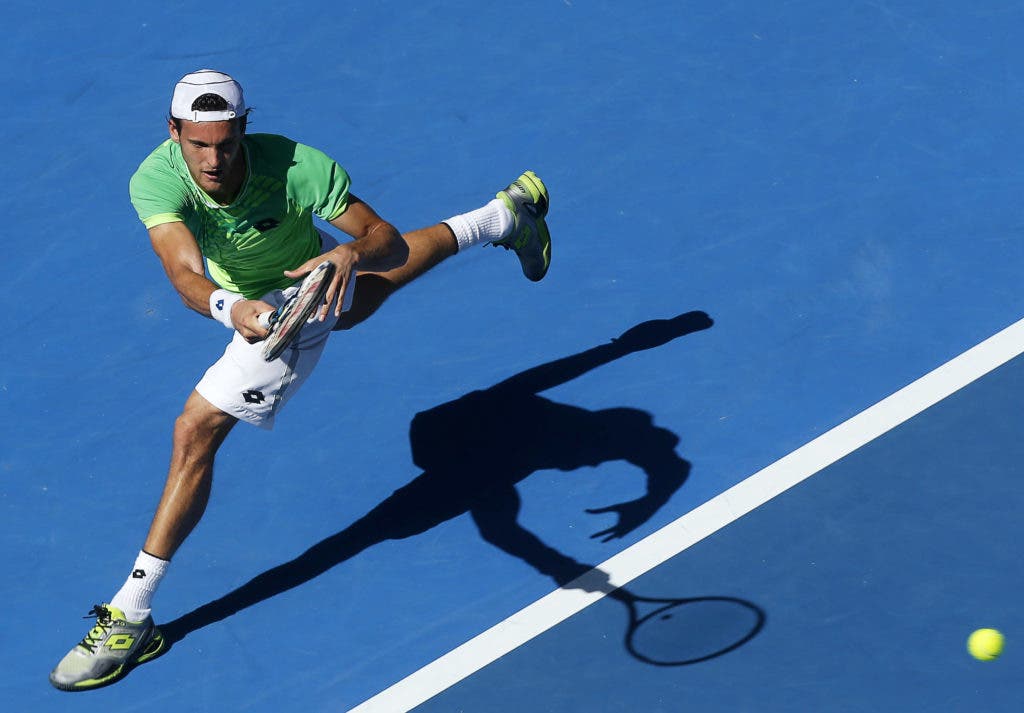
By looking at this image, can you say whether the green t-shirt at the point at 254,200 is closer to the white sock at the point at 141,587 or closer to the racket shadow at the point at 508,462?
the white sock at the point at 141,587

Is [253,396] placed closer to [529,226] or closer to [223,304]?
[223,304]

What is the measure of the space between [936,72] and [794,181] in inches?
49.6

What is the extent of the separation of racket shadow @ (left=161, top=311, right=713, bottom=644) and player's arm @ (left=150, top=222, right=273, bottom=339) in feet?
5.09

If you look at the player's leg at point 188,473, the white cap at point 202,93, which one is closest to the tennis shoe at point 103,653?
the player's leg at point 188,473

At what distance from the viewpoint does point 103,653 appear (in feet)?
22.9

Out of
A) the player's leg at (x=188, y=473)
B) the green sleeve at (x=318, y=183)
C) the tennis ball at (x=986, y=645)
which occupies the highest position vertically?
the green sleeve at (x=318, y=183)

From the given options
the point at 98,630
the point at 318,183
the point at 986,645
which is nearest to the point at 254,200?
the point at 318,183

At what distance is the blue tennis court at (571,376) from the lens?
7047 millimetres

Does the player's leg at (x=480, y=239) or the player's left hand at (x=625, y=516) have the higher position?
the player's leg at (x=480, y=239)

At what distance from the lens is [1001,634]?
6.83 meters

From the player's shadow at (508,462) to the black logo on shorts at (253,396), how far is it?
0.94m

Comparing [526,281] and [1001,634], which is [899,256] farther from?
[1001,634]

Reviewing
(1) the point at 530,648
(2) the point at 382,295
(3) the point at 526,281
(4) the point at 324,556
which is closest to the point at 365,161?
(3) the point at 526,281

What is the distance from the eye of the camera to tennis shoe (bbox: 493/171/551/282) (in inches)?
325
